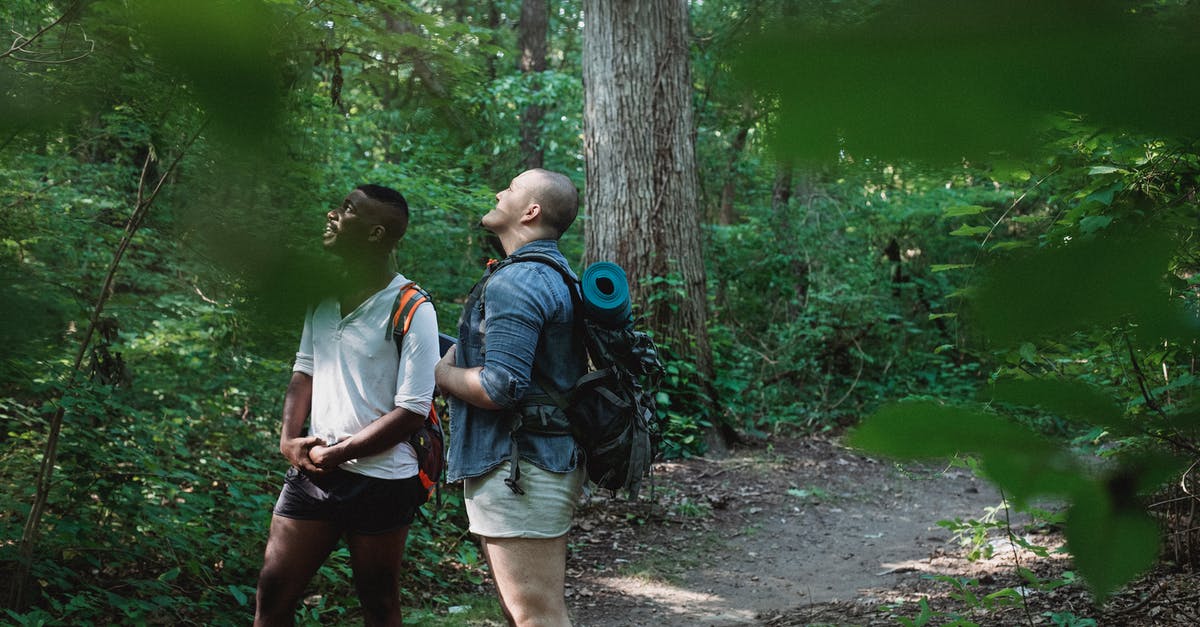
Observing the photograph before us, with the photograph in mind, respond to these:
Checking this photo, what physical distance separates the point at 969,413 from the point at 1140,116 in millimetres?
290

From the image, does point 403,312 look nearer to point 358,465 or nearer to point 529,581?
point 358,465

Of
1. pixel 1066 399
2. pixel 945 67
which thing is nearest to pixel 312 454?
pixel 1066 399

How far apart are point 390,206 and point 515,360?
45.3 inches

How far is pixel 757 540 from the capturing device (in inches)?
224

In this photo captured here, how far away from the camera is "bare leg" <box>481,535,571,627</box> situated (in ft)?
8.11

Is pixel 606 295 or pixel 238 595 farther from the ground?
pixel 606 295

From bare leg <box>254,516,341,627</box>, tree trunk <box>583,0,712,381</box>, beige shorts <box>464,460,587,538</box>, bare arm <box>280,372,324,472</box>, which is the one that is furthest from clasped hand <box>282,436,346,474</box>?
tree trunk <box>583,0,712,381</box>

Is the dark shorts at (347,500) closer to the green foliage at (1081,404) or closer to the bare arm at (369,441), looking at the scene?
the bare arm at (369,441)

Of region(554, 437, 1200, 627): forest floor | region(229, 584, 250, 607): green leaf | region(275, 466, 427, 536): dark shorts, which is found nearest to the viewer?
region(275, 466, 427, 536): dark shorts

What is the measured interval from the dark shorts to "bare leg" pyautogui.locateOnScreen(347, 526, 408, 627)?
0.04 metres

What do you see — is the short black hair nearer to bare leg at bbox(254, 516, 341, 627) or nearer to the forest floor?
bare leg at bbox(254, 516, 341, 627)

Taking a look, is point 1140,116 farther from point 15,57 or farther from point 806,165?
point 15,57

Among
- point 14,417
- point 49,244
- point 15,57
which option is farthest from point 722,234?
point 15,57

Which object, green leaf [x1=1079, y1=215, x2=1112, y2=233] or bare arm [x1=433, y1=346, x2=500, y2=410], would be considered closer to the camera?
green leaf [x1=1079, y1=215, x2=1112, y2=233]
